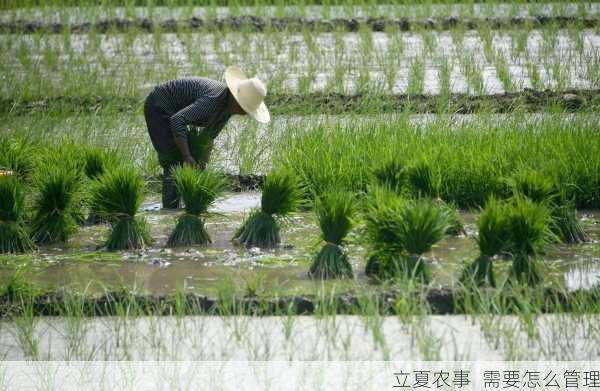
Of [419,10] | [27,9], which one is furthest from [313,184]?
[27,9]

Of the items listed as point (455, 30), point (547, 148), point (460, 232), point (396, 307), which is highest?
point (455, 30)

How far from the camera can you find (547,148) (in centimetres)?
626

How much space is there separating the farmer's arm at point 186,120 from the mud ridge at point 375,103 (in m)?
2.46

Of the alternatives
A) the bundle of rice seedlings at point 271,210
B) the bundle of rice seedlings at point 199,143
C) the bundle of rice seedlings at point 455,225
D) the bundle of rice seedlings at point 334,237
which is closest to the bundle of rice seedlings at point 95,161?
the bundle of rice seedlings at point 199,143

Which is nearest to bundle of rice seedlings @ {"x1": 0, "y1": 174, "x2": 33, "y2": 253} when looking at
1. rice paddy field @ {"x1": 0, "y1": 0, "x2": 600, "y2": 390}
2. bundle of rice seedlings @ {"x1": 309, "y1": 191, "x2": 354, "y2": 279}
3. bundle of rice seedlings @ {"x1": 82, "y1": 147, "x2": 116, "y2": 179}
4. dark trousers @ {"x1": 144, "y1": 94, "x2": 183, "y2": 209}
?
rice paddy field @ {"x1": 0, "y1": 0, "x2": 600, "y2": 390}

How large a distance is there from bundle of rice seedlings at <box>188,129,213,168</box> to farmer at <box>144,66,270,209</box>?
2cm

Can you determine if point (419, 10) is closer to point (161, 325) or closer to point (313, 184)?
point (313, 184)

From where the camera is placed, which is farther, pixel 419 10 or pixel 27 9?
pixel 27 9

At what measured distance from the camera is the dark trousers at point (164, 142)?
6.17 metres

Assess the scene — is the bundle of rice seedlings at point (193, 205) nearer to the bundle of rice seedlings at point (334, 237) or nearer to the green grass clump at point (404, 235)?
the bundle of rice seedlings at point (334, 237)

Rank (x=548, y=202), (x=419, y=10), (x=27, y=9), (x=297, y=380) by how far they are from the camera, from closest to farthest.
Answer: (x=297, y=380) < (x=548, y=202) < (x=419, y=10) < (x=27, y=9)

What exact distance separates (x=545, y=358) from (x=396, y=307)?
0.65 metres

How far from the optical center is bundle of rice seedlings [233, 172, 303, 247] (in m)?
5.34

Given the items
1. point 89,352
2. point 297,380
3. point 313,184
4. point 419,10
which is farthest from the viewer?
point 419,10
